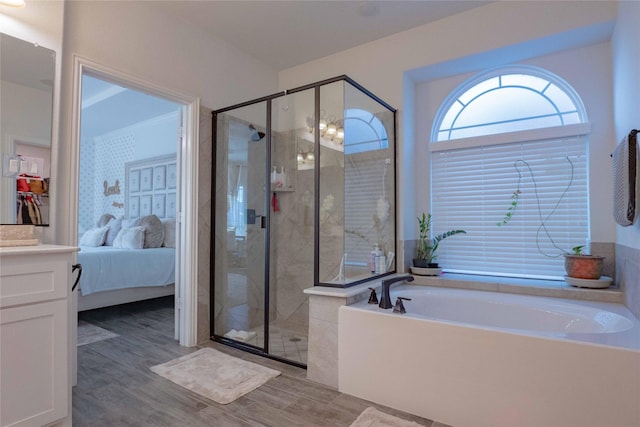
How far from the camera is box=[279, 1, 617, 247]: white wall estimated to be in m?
2.45

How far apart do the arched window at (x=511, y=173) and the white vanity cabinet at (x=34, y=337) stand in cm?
291

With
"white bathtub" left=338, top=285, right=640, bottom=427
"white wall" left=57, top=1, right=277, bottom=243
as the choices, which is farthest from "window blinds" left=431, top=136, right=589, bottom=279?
"white wall" left=57, top=1, right=277, bottom=243

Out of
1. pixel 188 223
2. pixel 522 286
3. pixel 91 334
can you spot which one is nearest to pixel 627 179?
pixel 522 286

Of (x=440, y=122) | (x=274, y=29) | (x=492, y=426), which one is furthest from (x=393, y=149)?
(x=492, y=426)

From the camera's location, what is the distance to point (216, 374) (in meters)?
2.36

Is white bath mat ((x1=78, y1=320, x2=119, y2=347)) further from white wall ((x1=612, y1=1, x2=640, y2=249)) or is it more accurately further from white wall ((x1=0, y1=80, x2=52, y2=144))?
white wall ((x1=612, y1=1, x2=640, y2=249))

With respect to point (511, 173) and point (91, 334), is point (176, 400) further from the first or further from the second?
point (511, 173)

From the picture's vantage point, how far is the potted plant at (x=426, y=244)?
10.0ft

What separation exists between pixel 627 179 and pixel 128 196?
647 centimetres

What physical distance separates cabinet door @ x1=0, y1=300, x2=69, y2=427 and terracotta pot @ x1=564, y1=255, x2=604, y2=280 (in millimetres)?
3223

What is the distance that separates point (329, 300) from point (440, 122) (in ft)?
6.85

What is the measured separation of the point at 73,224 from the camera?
220 centimetres

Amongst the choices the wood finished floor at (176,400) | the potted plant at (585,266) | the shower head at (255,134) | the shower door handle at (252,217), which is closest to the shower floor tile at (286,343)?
the wood finished floor at (176,400)

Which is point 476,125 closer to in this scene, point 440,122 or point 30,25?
point 440,122
